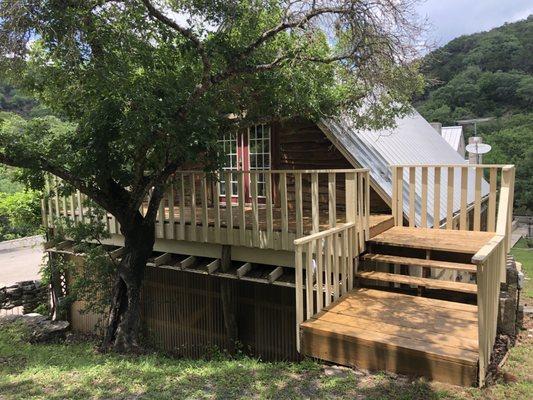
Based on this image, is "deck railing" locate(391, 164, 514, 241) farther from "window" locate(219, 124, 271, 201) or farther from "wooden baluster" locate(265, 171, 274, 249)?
"window" locate(219, 124, 271, 201)

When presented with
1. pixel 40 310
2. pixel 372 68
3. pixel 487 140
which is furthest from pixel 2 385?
pixel 487 140

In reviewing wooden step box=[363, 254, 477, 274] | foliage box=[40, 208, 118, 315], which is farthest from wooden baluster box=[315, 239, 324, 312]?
foliage box=[40, 208, 118, 315]

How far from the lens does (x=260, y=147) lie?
9.41 metres

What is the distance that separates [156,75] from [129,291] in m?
3.42

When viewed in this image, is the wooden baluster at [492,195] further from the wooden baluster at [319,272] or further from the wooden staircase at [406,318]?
the wooden baluster at [319,272]

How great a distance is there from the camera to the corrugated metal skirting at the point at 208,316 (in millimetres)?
7898

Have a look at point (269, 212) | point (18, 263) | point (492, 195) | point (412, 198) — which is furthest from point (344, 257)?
point (18, 263)

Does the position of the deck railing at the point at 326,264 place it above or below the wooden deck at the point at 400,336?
above

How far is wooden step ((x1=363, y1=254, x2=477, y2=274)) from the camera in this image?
18.4ft

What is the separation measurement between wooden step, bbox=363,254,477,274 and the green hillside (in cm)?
3063

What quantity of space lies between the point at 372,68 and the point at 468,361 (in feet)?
12.8

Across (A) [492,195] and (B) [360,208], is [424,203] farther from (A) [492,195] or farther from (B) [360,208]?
(B) [360,208]

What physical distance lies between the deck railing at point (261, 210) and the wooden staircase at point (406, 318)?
31.3 inches

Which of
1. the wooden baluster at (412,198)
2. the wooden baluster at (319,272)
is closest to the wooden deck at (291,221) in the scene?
the wooden baluster at (412,198)
